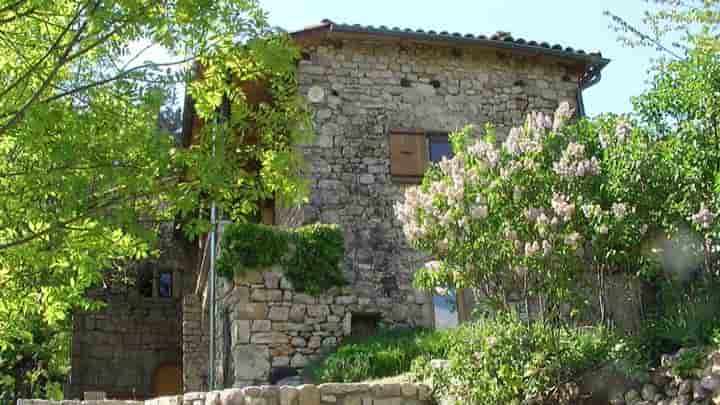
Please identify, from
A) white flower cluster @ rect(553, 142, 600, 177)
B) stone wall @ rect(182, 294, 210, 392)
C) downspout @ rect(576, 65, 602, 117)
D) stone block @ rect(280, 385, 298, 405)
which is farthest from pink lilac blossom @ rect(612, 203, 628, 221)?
stone wall @ rect(182, 294, 210, 392)

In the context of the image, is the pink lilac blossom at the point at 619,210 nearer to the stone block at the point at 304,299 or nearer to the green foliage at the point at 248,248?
the stone block at the point at 304,299

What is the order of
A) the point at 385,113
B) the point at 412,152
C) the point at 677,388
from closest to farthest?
the point at 677,388 < the point at 412,152 < the point at 385,113

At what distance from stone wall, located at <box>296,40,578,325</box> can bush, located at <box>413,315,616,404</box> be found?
158 inches

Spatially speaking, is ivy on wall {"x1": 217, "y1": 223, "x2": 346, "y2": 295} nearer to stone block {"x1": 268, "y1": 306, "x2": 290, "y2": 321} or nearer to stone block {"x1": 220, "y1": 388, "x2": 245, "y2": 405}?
stone block {"x1": 268, "y1": 306, "x2": 290, "y2": 321}

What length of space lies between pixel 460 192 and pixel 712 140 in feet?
7.61

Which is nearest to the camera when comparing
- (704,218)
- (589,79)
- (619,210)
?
(704,218)

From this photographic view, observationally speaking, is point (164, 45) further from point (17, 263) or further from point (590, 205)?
point (590, 205)

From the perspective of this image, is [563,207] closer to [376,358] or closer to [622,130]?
[622,130]

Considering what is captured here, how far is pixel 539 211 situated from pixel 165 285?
46.9 feet

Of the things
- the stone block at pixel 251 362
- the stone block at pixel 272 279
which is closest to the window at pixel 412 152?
the stone block at pixel 272 279

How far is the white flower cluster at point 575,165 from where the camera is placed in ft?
25.5

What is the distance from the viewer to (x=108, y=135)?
19.2ft

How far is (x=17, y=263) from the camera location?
657 centimetres

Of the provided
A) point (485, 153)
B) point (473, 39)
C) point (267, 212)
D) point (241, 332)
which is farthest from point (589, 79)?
point (241, 332)
